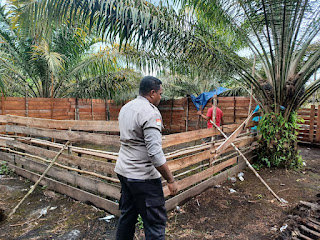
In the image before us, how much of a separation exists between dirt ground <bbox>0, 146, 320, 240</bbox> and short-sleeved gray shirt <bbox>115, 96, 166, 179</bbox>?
1.30 m

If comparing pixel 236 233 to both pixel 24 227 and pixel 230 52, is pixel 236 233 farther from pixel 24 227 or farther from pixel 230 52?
pixel 230 52

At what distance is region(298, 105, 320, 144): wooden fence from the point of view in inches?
342

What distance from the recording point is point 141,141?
195 cm

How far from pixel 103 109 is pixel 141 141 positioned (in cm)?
1006

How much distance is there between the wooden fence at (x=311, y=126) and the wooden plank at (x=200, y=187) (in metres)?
5.28

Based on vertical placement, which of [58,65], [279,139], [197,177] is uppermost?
[58,65]

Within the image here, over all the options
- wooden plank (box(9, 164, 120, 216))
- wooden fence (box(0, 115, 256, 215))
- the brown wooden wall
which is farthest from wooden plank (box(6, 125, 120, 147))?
the brown wooden wall

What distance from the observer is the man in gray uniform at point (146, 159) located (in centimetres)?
184

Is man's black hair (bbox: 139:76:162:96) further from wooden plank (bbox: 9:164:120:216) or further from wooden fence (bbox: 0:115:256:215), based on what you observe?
wooden plank (bbox: 9:164:120:216)

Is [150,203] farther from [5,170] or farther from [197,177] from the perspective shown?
[5,170]

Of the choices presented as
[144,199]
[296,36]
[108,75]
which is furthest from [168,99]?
[144,199]

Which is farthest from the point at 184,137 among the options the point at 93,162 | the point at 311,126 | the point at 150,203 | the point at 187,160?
the point at 311,126

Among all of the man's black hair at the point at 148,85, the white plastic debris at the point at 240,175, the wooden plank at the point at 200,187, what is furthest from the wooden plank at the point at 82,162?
the white plastic debris at the point at 240,175

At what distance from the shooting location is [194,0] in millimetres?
4371
